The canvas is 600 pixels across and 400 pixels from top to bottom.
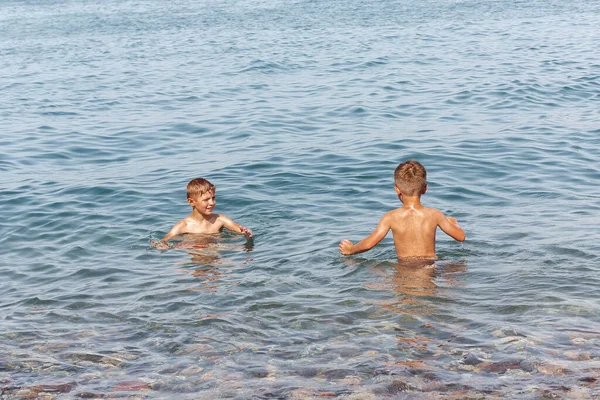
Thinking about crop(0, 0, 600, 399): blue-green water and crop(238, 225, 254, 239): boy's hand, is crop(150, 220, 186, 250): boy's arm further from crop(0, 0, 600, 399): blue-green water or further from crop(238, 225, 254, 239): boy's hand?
crop(238, 225, 254, 239): boy's hand

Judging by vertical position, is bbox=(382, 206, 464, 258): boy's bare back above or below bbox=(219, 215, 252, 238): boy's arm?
above

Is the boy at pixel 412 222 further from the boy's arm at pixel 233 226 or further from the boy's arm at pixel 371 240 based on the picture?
the boy's arm at pixel 233 226

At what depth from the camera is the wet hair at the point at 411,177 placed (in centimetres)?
902

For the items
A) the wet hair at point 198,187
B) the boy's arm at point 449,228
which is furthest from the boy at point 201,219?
the boy's arm at point 449,228

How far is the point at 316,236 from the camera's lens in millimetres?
11289

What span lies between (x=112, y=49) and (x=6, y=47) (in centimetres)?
451

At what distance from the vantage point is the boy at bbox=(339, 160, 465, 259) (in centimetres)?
911

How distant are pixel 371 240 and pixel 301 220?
2777 mm

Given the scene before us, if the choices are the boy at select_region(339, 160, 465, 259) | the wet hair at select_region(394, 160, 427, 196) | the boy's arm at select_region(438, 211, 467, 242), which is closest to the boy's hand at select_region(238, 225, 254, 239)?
the boy at select_region(339, 160, 465, 259)

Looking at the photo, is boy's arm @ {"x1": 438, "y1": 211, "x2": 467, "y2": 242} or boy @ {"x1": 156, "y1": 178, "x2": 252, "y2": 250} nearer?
boy's arm @ {"x1": 438, "y1": 211, "x2": 467, "y2": 242}

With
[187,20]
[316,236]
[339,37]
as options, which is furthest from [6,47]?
[316,236]

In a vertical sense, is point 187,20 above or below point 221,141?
above

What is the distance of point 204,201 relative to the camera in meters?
11.0

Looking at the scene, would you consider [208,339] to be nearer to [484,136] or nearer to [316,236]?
[316,236]
